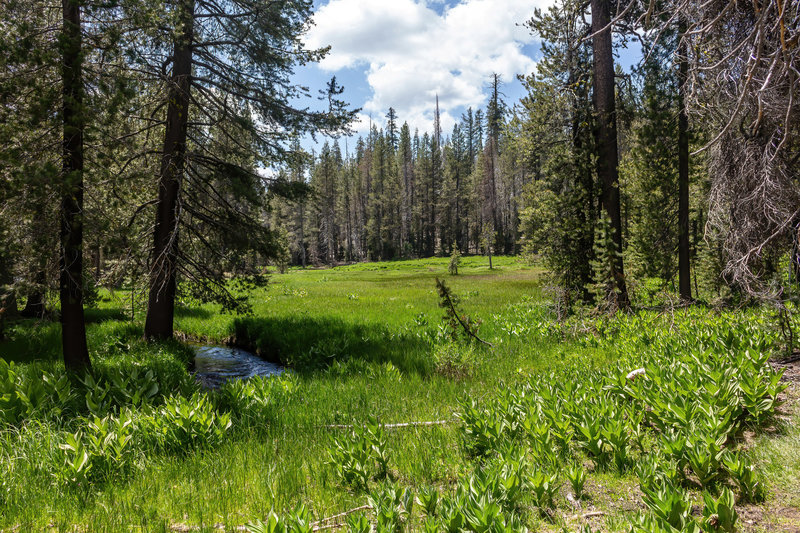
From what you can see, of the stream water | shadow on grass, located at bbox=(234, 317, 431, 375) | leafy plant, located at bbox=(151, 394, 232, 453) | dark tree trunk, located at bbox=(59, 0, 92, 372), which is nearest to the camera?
leafy plant, located at bbox=(151, 394, 232, 453)

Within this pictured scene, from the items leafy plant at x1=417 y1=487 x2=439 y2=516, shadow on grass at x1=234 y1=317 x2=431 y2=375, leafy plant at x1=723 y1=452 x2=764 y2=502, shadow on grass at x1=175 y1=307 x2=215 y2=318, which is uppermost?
leafy plant at x1=723 y1=452 x2=764 y2=502

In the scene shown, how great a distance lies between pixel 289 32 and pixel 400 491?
38.1ft

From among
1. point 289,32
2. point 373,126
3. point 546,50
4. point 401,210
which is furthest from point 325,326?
point 373,126

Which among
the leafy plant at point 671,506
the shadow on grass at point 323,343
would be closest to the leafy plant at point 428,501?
the leafy plant at point 671,506

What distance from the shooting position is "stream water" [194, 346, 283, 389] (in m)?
9.09

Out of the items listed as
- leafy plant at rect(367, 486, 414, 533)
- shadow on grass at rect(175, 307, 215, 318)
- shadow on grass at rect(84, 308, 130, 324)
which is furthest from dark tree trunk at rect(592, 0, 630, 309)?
shadow on grass at rect(175, 307, 215, 318)

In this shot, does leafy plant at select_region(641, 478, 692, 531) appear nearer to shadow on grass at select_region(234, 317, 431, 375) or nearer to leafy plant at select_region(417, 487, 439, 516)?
leafy plant at select_region(417, 487, 439, 516)

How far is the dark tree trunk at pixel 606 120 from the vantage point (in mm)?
8984

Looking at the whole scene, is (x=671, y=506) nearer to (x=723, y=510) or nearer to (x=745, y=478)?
(x=723, y=510)

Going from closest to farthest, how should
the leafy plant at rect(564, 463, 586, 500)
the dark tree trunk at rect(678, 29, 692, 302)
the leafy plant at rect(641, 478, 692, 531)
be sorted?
the leafy plant at rect(641, 478, 692, 531)
the leafy plant at rect(564, 463, 586, 500)
the dark tree trunk at rect(678, 29, 692, 302)

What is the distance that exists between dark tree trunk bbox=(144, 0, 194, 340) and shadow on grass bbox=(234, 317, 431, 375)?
2.82m

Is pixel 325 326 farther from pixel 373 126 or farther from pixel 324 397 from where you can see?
pixel 373 126

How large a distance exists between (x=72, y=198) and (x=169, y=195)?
14.7ft

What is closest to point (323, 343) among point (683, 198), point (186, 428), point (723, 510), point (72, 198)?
point (186, 428)
